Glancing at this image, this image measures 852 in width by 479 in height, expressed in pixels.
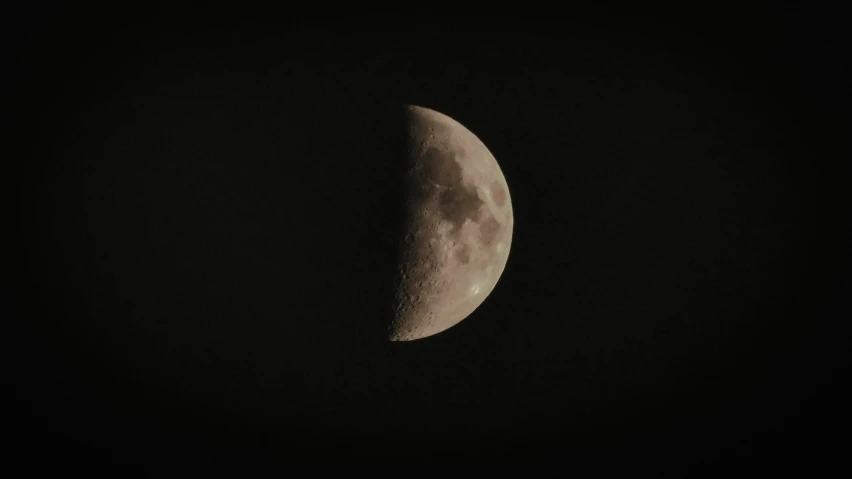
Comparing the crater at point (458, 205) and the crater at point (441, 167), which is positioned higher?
the crater at point (441, 167)

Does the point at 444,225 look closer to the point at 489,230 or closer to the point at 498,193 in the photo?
the point at 489,230

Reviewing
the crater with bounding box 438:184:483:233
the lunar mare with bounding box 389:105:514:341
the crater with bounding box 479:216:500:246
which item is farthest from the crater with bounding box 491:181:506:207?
the crater with bounding box 438:184:483:233

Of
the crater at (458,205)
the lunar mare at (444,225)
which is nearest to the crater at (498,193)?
the lunar mare at (444,225)

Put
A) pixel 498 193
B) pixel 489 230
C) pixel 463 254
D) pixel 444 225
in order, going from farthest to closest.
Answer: pixel 498 193 → pixel 489 230 → pixel 463 254 → pixel 444 225

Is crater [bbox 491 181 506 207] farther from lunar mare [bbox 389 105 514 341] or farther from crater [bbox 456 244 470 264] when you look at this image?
crater [bbox 456 244 470 264]

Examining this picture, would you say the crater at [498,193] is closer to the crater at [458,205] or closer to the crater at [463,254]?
the crater at [458,205]

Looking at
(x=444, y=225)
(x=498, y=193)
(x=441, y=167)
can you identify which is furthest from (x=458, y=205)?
(x=498, y=193)

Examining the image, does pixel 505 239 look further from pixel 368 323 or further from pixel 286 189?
pixel 286 189

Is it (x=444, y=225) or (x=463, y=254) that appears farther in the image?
(x=463, y=254)
